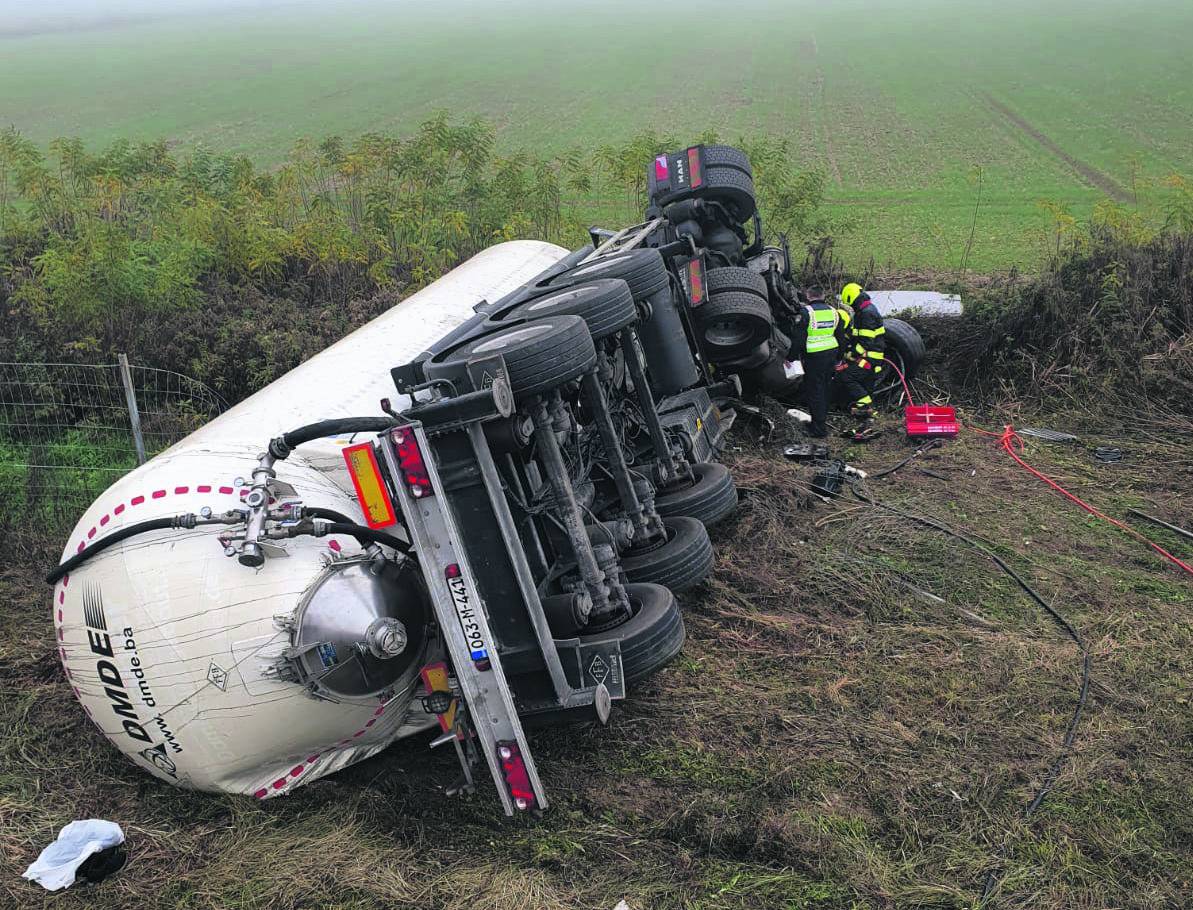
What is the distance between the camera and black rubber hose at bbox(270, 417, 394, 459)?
4543 mm

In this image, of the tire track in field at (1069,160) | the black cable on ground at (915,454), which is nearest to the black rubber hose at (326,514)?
the black cable on ground at (915,454)

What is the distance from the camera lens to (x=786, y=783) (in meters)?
4.57

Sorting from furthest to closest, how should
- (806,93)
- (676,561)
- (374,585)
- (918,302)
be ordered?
(806,93)
(918,302)
(676,561)
(374,585)

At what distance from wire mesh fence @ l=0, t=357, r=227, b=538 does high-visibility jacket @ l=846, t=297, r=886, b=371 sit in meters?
5.70

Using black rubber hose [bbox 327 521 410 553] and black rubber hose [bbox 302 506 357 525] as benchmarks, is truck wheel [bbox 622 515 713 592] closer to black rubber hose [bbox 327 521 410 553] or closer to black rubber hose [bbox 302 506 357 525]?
black rubber hose [bbox 327 521 410 553]

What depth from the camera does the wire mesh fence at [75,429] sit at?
7.55m

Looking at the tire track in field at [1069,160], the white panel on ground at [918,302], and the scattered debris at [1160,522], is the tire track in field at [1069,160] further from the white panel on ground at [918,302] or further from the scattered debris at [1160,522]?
the scattered debris at [1160,522]

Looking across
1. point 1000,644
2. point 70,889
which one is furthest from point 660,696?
point 70,889

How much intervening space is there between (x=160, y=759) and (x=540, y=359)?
2532 mm

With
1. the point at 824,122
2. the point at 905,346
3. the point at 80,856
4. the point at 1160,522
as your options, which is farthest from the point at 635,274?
the point at 824,122

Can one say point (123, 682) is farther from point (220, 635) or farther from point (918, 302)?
point (918, 302)

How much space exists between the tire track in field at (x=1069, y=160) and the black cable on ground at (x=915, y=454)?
12913mm

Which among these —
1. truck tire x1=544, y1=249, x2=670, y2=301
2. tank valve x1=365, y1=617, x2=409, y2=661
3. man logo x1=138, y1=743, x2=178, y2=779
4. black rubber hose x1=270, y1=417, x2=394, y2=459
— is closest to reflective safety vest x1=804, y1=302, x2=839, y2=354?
Result: truck tire x1=544, y1=249, x2=670, y2=301

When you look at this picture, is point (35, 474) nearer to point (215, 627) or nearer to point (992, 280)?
point (215, 627)
